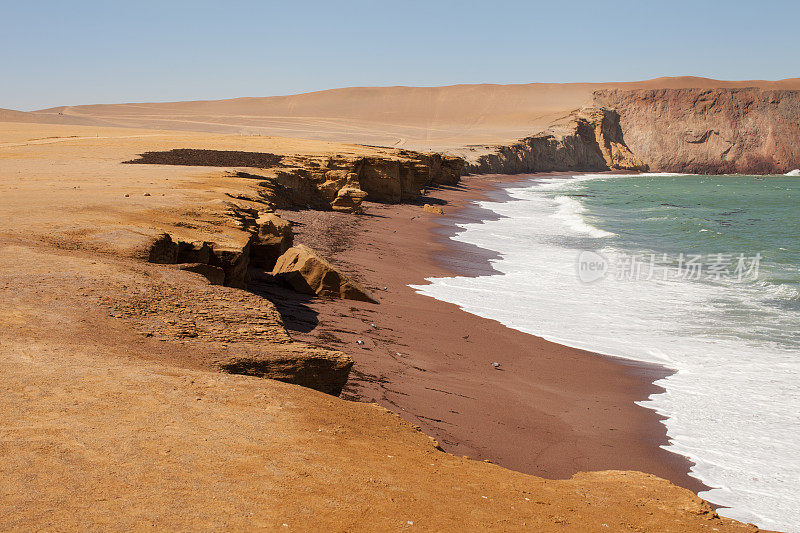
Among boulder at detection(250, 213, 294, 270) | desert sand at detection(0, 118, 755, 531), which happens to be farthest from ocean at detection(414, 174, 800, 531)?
boulder at detection(250, 213, 294, 270)

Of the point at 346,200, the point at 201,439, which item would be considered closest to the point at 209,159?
the point at 346,200

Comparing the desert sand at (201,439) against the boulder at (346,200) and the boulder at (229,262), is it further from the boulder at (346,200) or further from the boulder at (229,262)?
the boulder at (346,200)

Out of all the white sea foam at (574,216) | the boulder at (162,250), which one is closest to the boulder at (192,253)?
the boulder at (162,250)

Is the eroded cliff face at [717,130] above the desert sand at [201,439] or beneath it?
above

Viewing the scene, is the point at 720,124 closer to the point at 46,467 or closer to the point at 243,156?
the point at 243,156

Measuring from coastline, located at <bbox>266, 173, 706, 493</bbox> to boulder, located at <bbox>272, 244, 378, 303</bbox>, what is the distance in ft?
1.12

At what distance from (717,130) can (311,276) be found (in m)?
106

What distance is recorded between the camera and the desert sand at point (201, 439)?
3391 millimetres

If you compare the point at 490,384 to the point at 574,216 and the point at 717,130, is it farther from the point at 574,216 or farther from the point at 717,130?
the point at 717,130

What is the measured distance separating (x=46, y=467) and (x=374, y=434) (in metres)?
2.26

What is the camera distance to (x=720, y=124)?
101125 mm

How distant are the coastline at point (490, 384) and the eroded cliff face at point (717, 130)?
99.4 metres

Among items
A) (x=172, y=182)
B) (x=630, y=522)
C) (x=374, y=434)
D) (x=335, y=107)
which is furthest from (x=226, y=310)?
(x=335, y=107)

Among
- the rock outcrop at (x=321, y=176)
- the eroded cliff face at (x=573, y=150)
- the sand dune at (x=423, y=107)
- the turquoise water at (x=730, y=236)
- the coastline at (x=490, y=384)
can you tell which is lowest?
the coastline at (x=490, y=384)
